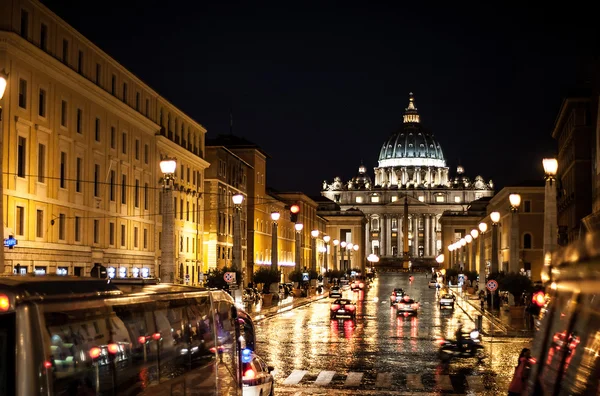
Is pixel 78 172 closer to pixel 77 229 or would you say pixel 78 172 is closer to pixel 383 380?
pixel 77 229

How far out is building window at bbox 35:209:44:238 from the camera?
44.1m

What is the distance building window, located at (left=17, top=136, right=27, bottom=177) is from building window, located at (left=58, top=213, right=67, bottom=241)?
5348mm

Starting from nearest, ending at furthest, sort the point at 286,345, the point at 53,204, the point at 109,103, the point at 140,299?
1. the point at 140,299
2. the point at 286,345
3. the point at 53,204
4. the point at 109,103

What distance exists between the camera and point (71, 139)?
48.5 m

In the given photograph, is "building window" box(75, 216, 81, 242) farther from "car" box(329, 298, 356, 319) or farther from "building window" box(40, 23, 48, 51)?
"car" box(329, 298, 356, 319)

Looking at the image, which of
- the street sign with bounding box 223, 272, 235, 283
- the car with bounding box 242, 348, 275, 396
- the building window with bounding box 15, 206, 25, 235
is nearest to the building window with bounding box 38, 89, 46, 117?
the building window with bounding box 15, 206, 25, 235

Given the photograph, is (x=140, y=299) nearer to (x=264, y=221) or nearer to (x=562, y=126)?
(x=562, y=126)

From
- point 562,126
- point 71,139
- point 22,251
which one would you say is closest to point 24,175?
point 22,251

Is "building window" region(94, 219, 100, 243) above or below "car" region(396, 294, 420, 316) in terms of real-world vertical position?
above

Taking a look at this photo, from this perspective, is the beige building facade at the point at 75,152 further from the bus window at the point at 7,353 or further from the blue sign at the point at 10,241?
the bus window at the point at 7,353

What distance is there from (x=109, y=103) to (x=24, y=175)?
44.5ft

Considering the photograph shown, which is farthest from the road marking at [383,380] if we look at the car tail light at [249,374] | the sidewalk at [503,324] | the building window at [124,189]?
the building window at [124,189]

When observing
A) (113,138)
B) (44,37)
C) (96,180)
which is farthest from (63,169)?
(113,138)

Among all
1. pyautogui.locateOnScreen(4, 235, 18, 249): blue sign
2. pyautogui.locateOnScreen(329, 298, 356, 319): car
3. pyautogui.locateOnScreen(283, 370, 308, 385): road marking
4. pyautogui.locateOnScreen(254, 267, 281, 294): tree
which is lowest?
pyautogui.locateOnScreen(283, 370, 308, 385): road marking
